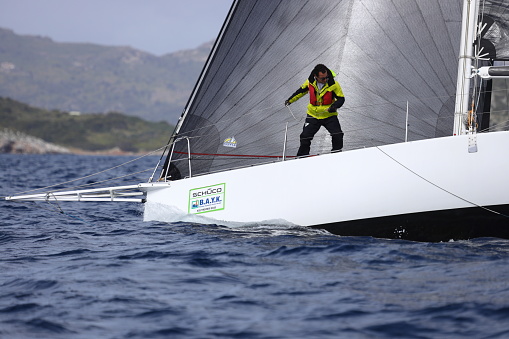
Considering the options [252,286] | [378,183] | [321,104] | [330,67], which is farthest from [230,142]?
[252,286]

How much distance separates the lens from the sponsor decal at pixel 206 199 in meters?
8.11

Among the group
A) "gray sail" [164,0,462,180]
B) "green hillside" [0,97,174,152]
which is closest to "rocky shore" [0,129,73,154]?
"green hillside" [0,97,174,152]

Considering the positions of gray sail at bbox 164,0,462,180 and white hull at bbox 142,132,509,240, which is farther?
gray sail at bbox 164,0,462,180

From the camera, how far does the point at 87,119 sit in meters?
168

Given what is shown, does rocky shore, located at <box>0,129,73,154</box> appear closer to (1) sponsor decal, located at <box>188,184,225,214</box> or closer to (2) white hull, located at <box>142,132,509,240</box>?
(1) sponsor decal, located at <box>188,184,225,214</box>

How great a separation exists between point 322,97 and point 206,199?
1.79 metres

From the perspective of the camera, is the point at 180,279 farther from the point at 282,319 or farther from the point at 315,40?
the point at 315,40

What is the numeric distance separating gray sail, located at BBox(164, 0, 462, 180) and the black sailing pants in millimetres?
370

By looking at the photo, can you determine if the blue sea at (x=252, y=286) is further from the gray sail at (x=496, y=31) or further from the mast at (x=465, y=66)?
the gray sail at (x=496, y=31)

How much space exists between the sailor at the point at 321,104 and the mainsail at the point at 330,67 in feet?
1.32

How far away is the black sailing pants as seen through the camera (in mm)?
8109

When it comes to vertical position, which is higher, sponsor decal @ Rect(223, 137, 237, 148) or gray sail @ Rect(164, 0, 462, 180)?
gray sail @ Rect(164, 0, 462, 180)

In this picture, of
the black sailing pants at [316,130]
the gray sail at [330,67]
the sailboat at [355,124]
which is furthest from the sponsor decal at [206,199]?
the black sailing pants at [316,130]

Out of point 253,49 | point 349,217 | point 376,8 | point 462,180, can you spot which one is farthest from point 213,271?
point 376,8
